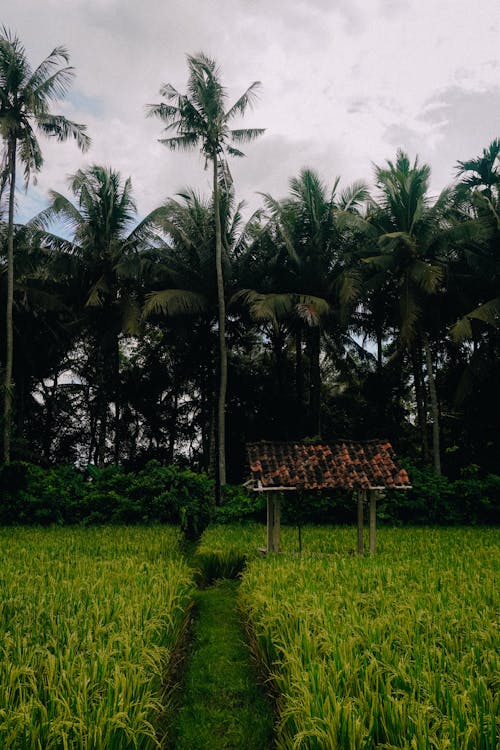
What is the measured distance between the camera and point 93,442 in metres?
27.1

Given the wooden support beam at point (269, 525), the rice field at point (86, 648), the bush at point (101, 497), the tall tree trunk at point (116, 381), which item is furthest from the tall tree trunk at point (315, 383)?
the rice field at point (86, 648)

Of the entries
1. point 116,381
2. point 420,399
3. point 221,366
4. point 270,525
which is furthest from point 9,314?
point 420,399

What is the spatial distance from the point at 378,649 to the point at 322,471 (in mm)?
5926

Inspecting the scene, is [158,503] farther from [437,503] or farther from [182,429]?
[182,429]

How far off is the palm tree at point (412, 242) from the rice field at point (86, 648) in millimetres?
13178

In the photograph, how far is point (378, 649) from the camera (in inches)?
169

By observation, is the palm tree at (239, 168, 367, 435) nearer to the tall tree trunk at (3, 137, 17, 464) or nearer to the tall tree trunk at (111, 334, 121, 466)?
the tall tree trunk at (111, 334, 121, 466)

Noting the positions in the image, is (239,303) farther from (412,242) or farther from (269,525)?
(269,525)

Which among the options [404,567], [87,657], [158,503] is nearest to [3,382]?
[158,503]

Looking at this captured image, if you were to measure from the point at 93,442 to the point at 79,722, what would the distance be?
24663 millimetres

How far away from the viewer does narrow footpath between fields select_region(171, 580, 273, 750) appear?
449cm

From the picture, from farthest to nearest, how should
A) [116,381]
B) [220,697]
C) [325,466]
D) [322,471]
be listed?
[116,381], [325,466], [322,471], [220,697]

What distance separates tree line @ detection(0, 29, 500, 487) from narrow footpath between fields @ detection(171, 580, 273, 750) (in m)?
11.6

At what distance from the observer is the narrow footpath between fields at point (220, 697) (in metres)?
4.49
